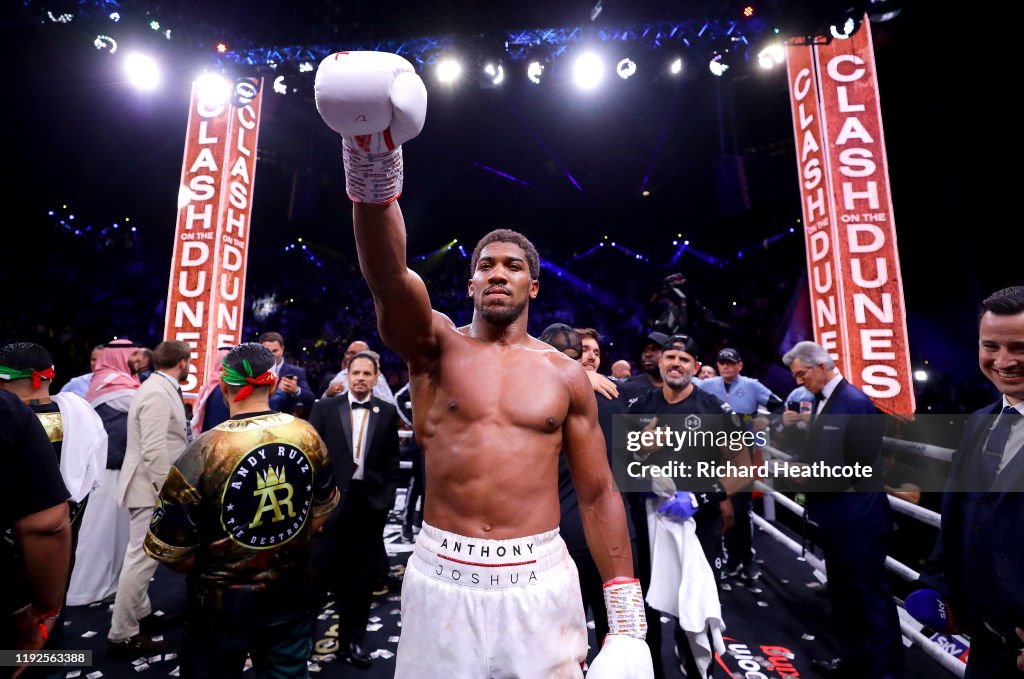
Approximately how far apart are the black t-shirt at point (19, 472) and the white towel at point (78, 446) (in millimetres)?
1007

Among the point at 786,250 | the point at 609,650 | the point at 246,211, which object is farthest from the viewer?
the point at 786,250

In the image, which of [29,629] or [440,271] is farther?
[440,271]

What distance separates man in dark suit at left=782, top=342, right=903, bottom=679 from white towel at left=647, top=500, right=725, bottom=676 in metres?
0.85

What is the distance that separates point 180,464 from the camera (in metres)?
2.08

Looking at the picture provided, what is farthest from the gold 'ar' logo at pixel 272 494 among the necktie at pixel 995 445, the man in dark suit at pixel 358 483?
the necktie at pixel 995 445

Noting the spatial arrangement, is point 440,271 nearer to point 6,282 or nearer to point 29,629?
point 6,282

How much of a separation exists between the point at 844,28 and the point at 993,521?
17.6 feet

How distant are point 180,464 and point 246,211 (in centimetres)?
480

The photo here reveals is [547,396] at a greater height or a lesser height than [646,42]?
lesser

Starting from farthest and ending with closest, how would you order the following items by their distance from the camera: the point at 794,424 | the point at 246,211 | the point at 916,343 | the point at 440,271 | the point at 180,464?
the point at 440,271 < the point at 916,343 < the point at 246,211 < the point at 794,424 < the point at 180,464

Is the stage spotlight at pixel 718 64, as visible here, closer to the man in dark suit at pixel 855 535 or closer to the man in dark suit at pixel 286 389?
the man in dark suit at pixel 855 535

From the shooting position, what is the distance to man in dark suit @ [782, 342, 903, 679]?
283 cm

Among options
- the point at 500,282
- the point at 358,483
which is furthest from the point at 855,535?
the point at 358,483

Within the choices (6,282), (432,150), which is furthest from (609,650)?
(6,282)
